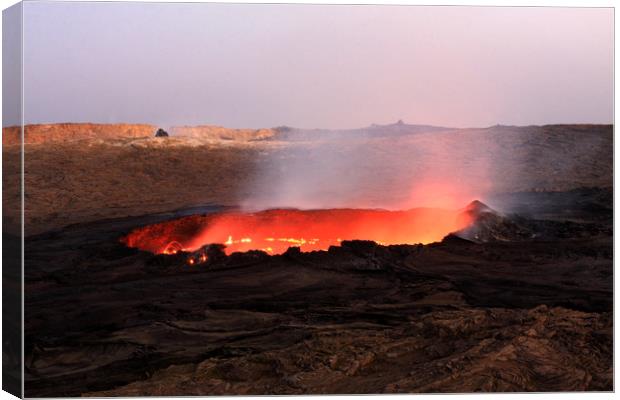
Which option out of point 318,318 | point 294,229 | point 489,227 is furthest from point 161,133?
point 489,227

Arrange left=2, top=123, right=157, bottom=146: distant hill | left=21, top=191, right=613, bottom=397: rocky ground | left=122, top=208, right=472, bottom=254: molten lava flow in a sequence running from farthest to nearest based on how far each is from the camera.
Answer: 1. left=122, top=208, right=472, bottom=254: molten lava flow
2. left=2, top=123, right=157, bottom=146: distant hill
3. left=21, top=191, right=613, bottom=397: rocky ground

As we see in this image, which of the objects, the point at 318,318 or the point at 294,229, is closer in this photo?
the point at 318,318

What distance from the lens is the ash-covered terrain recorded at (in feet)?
27.5

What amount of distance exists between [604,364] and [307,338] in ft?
7.35

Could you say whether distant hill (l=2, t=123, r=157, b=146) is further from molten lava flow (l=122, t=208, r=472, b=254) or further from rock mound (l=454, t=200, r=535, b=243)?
rock mound (l=454, t=200, r=535, b=243)

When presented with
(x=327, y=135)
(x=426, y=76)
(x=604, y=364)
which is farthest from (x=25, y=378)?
(x=604, y=364)

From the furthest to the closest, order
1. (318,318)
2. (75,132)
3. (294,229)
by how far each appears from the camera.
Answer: (294,229), (75,132), (318,318)

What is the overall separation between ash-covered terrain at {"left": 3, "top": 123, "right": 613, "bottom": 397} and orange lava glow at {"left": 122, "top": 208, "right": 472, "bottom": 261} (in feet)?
0.29

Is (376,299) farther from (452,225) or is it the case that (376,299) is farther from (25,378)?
(25,378)

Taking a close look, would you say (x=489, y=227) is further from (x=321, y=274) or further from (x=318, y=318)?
(x=318, y=318)

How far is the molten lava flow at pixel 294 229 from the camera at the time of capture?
28.9 ft

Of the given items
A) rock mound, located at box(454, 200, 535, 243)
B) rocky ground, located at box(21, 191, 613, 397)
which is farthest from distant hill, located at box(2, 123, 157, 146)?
rock mound, located at box(454, 200, 535, 243)

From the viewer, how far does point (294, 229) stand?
8.89 meters

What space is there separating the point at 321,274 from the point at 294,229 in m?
0.46
